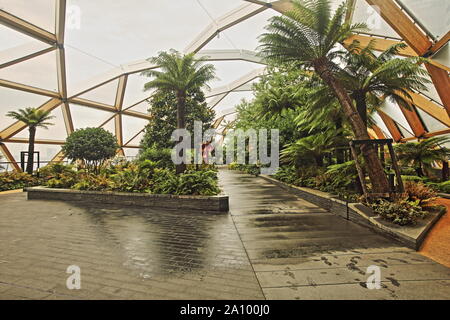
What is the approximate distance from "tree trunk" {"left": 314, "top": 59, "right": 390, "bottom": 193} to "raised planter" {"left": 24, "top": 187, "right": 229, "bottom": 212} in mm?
3519

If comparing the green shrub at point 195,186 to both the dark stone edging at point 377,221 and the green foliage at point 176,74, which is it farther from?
the green foliage at point 176,74

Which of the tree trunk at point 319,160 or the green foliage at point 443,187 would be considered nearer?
the green foliage at point 443,187

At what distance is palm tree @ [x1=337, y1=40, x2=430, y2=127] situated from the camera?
5.17 meters

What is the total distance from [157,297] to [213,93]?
87.7 feet

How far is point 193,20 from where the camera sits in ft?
46.0

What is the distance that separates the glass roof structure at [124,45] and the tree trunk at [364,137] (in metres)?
3.98

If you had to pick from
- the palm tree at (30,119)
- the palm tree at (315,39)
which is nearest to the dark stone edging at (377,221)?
the palm tree at (315,39)

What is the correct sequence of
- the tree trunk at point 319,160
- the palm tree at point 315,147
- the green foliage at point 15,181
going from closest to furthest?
the palm tree at point 315,147 < the tree trunk at point 319,160 < the green foliage at point 15,181

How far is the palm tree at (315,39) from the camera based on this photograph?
5371 millimetres

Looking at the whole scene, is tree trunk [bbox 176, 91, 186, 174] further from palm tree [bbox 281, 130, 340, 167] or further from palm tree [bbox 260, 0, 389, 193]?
palm tree [bbox 260, 0, 389, 193]

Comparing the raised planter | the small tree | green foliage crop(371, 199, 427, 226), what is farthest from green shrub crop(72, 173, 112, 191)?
green foliage crop(371, 199, 427, 226)

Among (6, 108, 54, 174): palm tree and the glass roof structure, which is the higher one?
the glass roof structure
